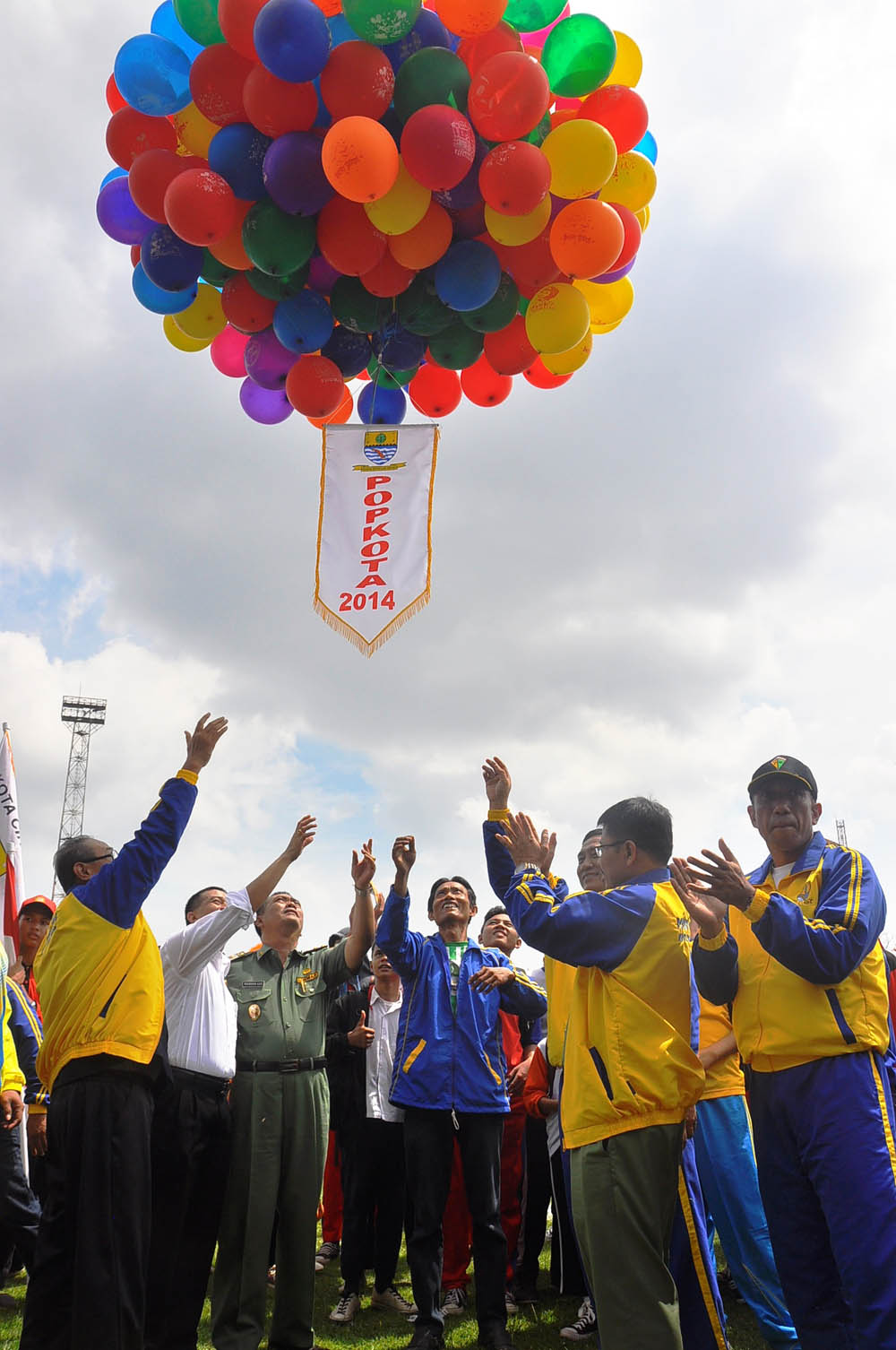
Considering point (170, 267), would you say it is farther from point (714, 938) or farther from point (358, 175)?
point (714, 938)

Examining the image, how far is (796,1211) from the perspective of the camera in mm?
3209

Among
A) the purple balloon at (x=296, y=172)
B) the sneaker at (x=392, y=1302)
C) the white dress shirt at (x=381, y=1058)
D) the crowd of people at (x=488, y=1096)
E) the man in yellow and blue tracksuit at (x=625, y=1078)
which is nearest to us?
the man in yellow and blue tracksuit at (x=625, y=1078)

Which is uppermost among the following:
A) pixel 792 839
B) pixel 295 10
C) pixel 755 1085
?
pixel 295 10

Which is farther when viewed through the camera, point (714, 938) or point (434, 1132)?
point (434, 1132)

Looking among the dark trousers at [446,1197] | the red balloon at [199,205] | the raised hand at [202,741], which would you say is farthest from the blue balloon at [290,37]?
the dark trousers at [446,1197]

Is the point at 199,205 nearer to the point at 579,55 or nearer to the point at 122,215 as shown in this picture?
the point at 122,215

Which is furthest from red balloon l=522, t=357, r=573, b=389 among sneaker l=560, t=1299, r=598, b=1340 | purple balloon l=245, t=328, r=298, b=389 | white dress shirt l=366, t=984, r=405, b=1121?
sneaker l=560, t=1299, r=598, b=1340

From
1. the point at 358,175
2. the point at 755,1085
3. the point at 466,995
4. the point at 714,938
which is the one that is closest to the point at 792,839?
the point at 714,938

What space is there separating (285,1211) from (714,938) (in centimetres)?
253

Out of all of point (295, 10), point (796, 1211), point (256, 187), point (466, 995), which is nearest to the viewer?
point (796, 1211)

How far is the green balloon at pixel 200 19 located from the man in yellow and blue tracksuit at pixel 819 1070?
3834 millimetres

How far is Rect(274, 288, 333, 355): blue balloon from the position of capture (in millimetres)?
4391

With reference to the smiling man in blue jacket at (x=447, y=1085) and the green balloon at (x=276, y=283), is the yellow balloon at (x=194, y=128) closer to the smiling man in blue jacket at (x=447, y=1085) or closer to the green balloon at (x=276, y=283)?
the green balloon at (x=276, y=283)

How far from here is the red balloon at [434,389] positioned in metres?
5.11
